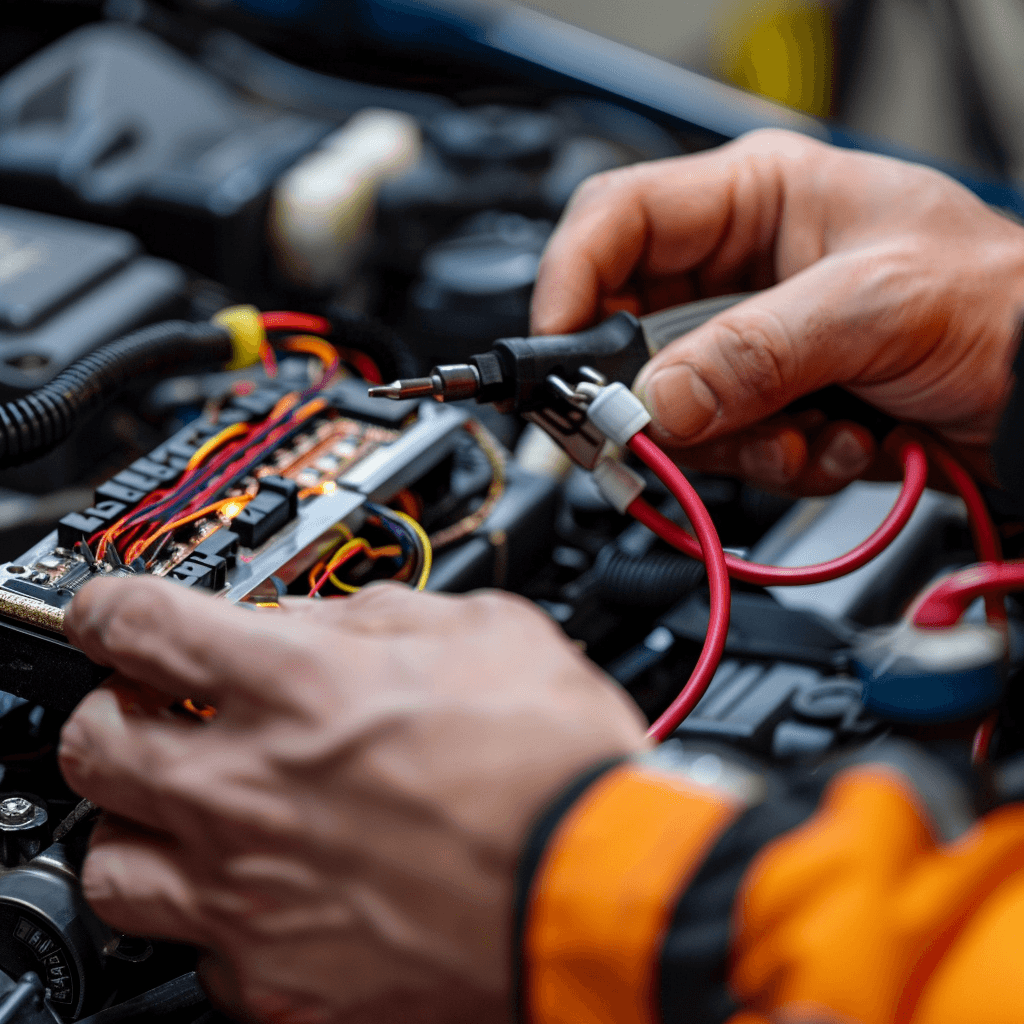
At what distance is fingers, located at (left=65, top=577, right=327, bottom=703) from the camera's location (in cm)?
52

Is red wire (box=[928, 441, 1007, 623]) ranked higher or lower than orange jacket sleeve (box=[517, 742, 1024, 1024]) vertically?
lower

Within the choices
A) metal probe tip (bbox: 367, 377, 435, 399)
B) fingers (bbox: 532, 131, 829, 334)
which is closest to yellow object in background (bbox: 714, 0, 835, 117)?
fingers (bbox: 532, 131, 829, 334)

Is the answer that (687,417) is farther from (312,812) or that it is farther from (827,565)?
(312,812)

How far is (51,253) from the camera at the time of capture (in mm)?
1071

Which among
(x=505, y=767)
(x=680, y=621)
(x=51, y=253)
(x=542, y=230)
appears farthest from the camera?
(x=542, y=230)

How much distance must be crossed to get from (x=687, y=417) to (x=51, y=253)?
2.12ft

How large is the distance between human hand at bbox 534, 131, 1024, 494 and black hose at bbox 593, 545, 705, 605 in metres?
0.11

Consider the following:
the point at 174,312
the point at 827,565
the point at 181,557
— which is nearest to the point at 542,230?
the point at 174,312

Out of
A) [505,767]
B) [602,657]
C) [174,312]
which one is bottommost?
[602,657]

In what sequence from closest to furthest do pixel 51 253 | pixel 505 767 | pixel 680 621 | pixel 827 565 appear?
pixel 505 767 → pixel 827 565 → pixel 680 621 → pixel 51 253

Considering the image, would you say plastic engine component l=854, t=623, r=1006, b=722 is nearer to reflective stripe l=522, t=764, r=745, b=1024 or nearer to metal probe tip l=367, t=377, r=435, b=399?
reflective stripe l=522, t=764, r=745, b=1024

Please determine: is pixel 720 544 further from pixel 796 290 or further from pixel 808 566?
pixel 796 290

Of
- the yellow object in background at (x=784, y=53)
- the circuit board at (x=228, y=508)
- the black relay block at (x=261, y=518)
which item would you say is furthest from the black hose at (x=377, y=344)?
the yellow object in background at (x=784, y=53)

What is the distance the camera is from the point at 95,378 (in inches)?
32.7
